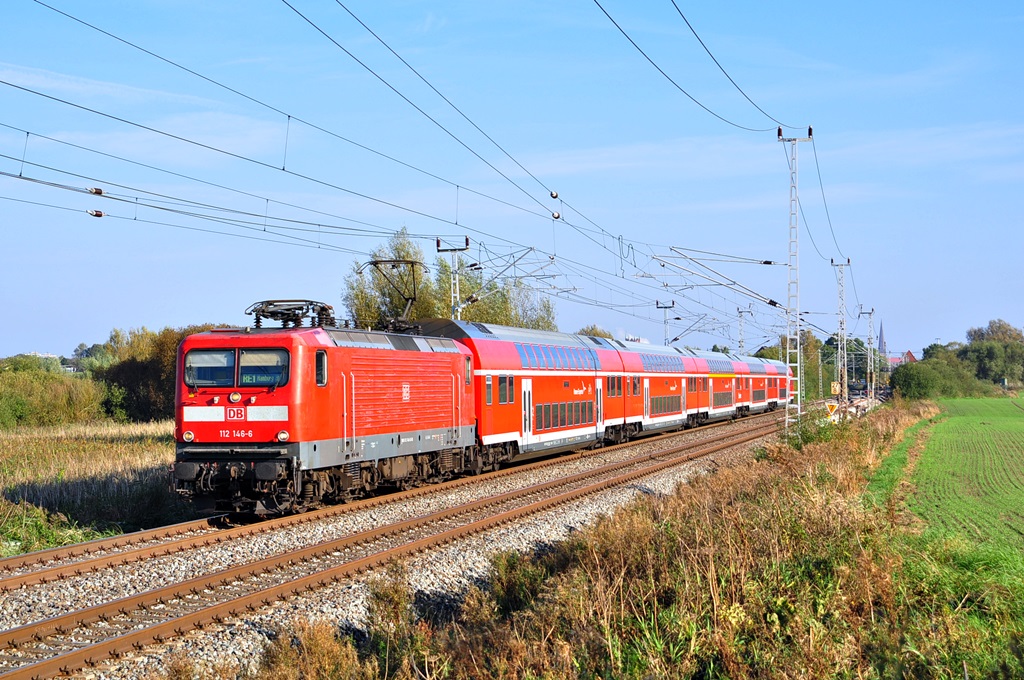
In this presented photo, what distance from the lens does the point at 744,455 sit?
92.0 ft

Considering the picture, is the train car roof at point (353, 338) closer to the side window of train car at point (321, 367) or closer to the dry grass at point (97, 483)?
the side window of train car at point (321, 367)

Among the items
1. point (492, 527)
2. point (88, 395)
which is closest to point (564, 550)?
point (492, 527)

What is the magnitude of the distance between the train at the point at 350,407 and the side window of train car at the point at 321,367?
17 mm

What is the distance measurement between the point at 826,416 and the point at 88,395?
35.4 meters

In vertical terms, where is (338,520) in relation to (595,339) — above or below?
below

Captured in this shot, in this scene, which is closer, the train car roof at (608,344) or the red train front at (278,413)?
the red train front at (278,413)

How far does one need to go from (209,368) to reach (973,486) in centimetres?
1804

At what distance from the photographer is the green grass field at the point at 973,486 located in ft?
51.1

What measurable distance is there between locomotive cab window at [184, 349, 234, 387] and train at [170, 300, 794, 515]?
17 millimetres

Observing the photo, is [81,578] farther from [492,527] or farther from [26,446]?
[26,446]

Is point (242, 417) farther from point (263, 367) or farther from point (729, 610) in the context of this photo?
point (729, 610)

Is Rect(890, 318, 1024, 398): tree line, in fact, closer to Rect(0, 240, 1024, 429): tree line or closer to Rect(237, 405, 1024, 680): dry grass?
Rect(0, 240, 1024, 429): tree line

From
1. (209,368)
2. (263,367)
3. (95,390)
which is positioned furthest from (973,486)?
(95,390)

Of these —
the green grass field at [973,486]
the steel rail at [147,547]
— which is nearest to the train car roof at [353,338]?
the steel rail at [147,547]
